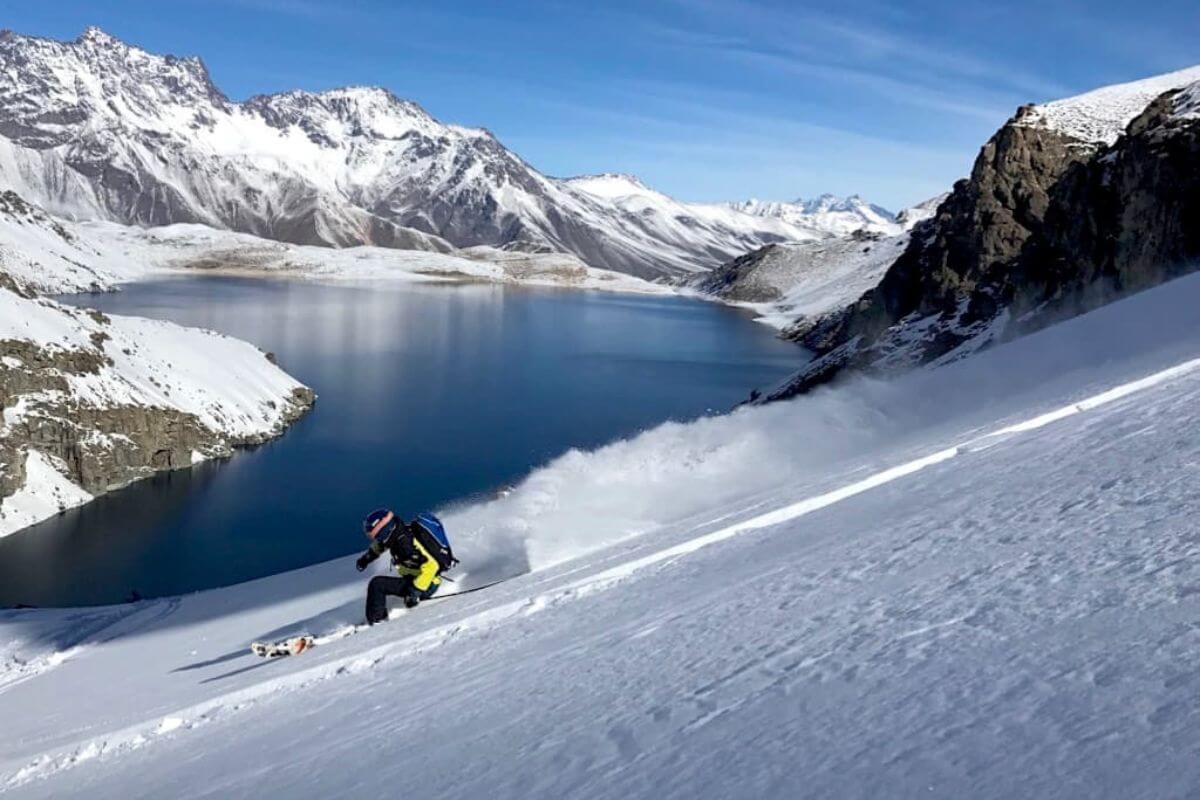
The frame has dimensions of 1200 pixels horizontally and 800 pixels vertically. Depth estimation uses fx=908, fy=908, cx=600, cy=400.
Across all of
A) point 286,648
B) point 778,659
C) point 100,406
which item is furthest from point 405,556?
point 100,406

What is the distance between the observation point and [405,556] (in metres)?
10.8

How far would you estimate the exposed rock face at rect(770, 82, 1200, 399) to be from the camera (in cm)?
3139

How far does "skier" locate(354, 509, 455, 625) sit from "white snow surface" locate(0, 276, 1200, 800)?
1.23 ft

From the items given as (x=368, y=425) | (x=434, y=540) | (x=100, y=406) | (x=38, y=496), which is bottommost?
(x=38, y=496)

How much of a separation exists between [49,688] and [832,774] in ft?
44.5

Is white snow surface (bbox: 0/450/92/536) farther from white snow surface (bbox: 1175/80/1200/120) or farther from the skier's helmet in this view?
white snow surface (bbox: 1175/80/1200/120)

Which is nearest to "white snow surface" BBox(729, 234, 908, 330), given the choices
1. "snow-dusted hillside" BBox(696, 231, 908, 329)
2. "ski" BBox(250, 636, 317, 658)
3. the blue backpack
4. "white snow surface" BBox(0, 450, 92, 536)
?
"snow-dusted hillside" BBox(696, 231, 908, 329)

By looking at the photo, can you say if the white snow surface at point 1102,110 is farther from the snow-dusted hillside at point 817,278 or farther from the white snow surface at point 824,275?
the snow-dusted hillside at point 817,278

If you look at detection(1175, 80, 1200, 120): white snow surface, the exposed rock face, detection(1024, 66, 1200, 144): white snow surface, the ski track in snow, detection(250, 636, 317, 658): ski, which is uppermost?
detection(1024, 66, 1200, 144): white snow surface

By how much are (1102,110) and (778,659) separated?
60.5 meters

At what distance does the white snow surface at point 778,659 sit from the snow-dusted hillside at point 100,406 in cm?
2435

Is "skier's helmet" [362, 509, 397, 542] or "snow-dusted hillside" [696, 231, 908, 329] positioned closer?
"skier's helmet" [362, 509, 397, 542]

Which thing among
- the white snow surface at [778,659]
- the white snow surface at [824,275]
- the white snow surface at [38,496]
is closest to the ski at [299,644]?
the white snow surface at [778,659]

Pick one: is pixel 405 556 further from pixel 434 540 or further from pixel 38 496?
pixel 38 496
